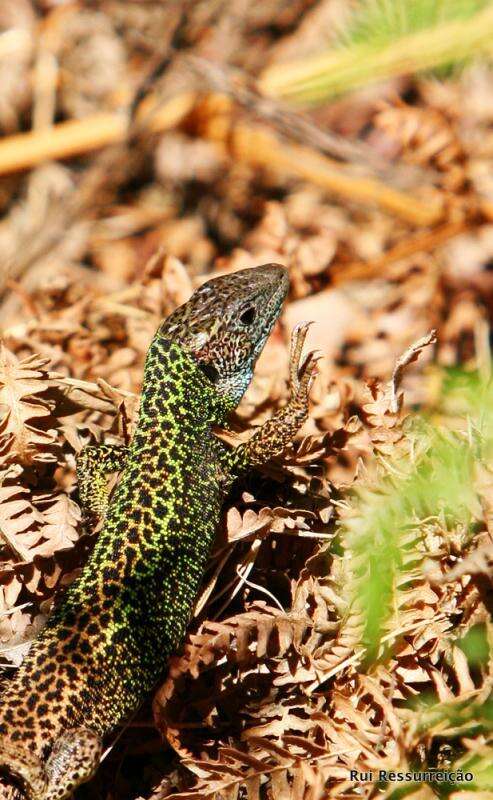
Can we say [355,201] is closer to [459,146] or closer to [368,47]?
[459,146]

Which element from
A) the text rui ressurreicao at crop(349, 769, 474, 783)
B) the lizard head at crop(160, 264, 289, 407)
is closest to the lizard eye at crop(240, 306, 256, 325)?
the lizard head at crop(160, 264, 289, 407)

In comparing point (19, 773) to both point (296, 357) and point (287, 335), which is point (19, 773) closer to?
point (296, 357)

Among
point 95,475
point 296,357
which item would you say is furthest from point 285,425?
point 95,475

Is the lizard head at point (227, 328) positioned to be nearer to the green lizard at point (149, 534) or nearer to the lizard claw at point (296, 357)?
the green lizard at point (149, 534)

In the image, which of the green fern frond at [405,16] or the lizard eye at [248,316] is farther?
the lizard eye at [248,316]

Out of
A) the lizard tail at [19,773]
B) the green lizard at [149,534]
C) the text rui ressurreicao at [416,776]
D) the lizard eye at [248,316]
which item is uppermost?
the lizard eye at [248,316]

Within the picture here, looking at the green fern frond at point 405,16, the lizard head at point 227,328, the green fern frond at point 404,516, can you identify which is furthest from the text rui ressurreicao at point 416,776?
the green fern frond at point 405,16

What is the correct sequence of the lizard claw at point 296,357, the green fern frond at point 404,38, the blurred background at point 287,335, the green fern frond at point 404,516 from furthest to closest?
the lizard claw at point 296,357
the green fern frond at point 404,38
the blurred background at point 287,335
the green fern frond at point 404,516

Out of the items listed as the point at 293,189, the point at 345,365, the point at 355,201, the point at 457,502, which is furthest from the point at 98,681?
the point at 293,189
